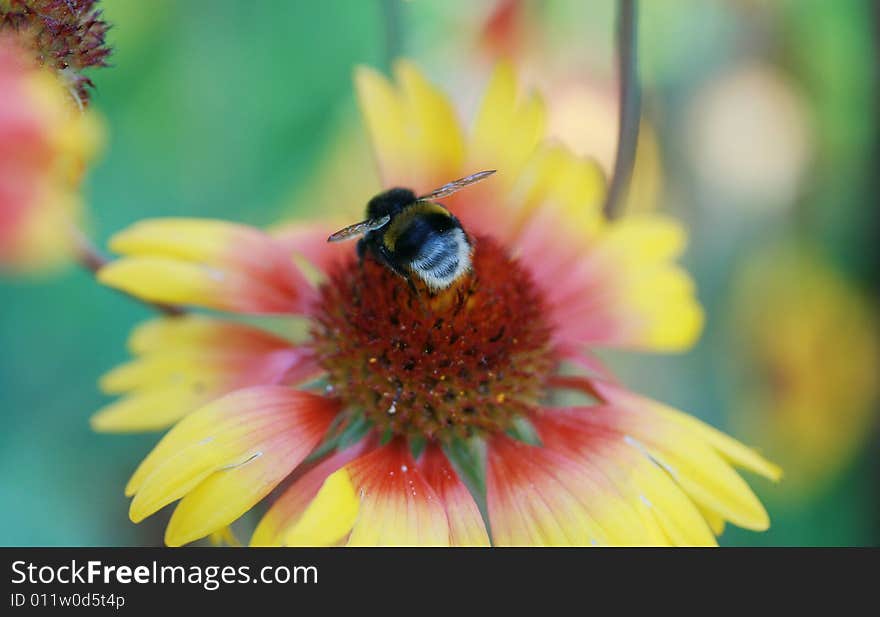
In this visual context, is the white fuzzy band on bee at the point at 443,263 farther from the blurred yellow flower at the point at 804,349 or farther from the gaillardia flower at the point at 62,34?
the blurred yellow flower at the point at 804,349

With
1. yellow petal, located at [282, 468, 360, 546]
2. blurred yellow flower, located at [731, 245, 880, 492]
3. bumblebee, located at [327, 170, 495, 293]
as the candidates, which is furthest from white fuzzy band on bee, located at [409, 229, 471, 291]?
blurred yellow flower, located at [731, 245, 880, 492]

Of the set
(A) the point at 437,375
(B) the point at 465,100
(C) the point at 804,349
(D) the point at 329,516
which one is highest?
(B) the point at 465,100

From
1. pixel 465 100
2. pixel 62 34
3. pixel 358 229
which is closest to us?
pixel 62 34

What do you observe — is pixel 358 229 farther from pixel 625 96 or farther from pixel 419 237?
pixel 625 96

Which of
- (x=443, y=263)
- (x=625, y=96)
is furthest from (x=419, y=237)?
(x=625, y=96)

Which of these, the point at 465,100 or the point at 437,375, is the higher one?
the point at 465,100

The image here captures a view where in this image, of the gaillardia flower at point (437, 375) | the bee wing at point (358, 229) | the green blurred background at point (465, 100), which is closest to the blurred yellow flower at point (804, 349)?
the green blurred background at point (465, 100)

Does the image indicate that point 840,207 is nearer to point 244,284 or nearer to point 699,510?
point 699,510
